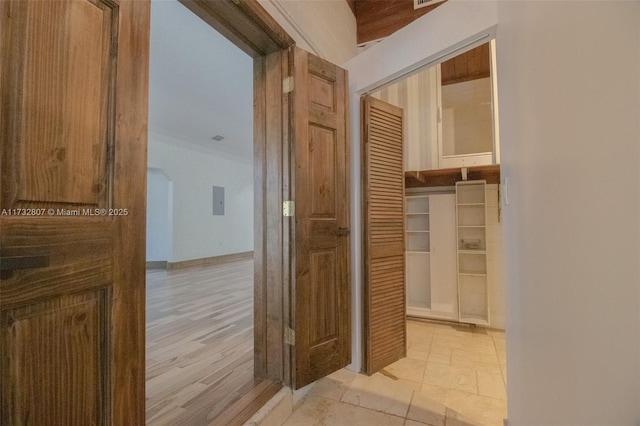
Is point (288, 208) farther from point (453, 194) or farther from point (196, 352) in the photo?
point (453, 194)

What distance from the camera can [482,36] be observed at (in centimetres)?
146

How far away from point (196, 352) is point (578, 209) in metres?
2.59

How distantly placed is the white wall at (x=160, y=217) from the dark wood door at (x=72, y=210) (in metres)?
5.87

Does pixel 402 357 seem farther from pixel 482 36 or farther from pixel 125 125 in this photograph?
pixel 125 125

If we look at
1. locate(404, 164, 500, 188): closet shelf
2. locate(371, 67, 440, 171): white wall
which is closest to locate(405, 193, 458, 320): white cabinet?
locate(404, 164, 500, 188): closet shelf

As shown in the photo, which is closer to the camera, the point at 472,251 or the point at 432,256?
the point at 472,251

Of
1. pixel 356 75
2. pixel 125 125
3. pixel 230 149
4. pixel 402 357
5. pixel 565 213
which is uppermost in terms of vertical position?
pixel 230 149

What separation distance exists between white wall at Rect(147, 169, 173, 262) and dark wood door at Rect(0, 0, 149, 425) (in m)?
5.87

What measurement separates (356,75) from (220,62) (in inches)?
79.6

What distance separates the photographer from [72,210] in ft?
2.53

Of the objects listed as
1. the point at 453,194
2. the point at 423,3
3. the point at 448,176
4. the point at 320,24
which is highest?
the point at 423,3

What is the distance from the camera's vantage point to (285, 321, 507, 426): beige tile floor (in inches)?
63.2

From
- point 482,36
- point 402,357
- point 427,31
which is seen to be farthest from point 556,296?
point 402,357

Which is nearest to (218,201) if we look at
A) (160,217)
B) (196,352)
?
(160,217)
